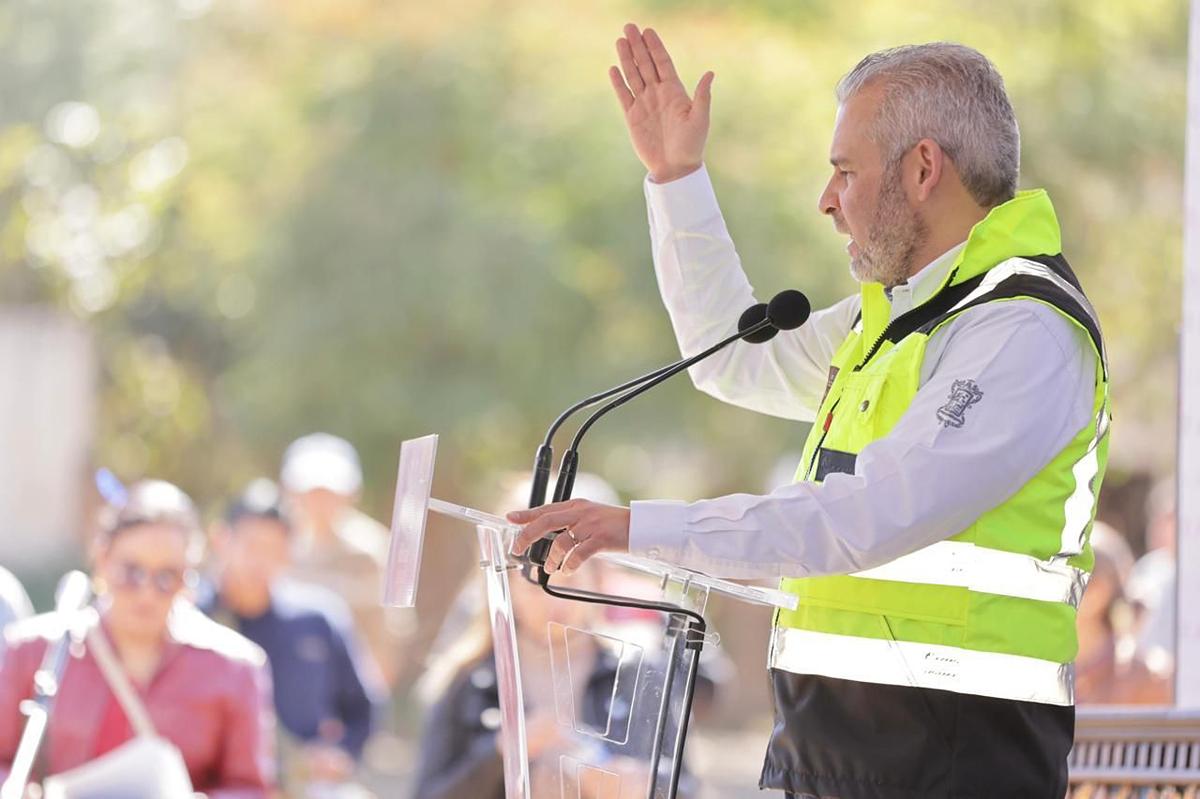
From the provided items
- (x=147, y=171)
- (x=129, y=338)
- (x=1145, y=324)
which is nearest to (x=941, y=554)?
(x=1145, y=324)

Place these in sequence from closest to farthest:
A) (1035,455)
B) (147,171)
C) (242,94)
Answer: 1. (1035,455)
2. (242,94)
3. (147,171)

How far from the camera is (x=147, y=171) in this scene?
53.0ft

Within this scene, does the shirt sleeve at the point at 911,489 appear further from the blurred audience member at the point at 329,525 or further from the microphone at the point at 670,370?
the blurred audience member at the point at 329,525

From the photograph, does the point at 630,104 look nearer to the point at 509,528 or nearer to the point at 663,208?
the point at 663,208

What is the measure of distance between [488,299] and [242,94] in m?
3.03

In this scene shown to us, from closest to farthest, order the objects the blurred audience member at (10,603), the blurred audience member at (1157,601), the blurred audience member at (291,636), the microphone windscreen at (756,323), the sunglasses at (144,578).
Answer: the microphone windscreen at (756,323) < the sunglasses at (144,578) < the blurred audience member at (10,603) < the blurred audience member at (1157,601) < the blurred audience member at (291,636)

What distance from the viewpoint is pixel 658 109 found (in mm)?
2998

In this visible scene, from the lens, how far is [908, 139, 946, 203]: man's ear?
256cm

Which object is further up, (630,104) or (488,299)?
(488,299)

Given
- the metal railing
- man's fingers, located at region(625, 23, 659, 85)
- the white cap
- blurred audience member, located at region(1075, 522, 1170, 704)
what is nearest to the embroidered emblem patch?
man's fingers, located at region(625, 23, 659, 85)

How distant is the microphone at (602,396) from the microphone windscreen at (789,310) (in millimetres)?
16

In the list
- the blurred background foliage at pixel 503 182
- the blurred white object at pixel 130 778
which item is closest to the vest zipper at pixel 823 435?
the blurred white object at pixel 130 778

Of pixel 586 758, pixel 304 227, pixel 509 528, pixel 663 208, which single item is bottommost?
pixel 586 758

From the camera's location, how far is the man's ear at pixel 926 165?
256 centimetres
